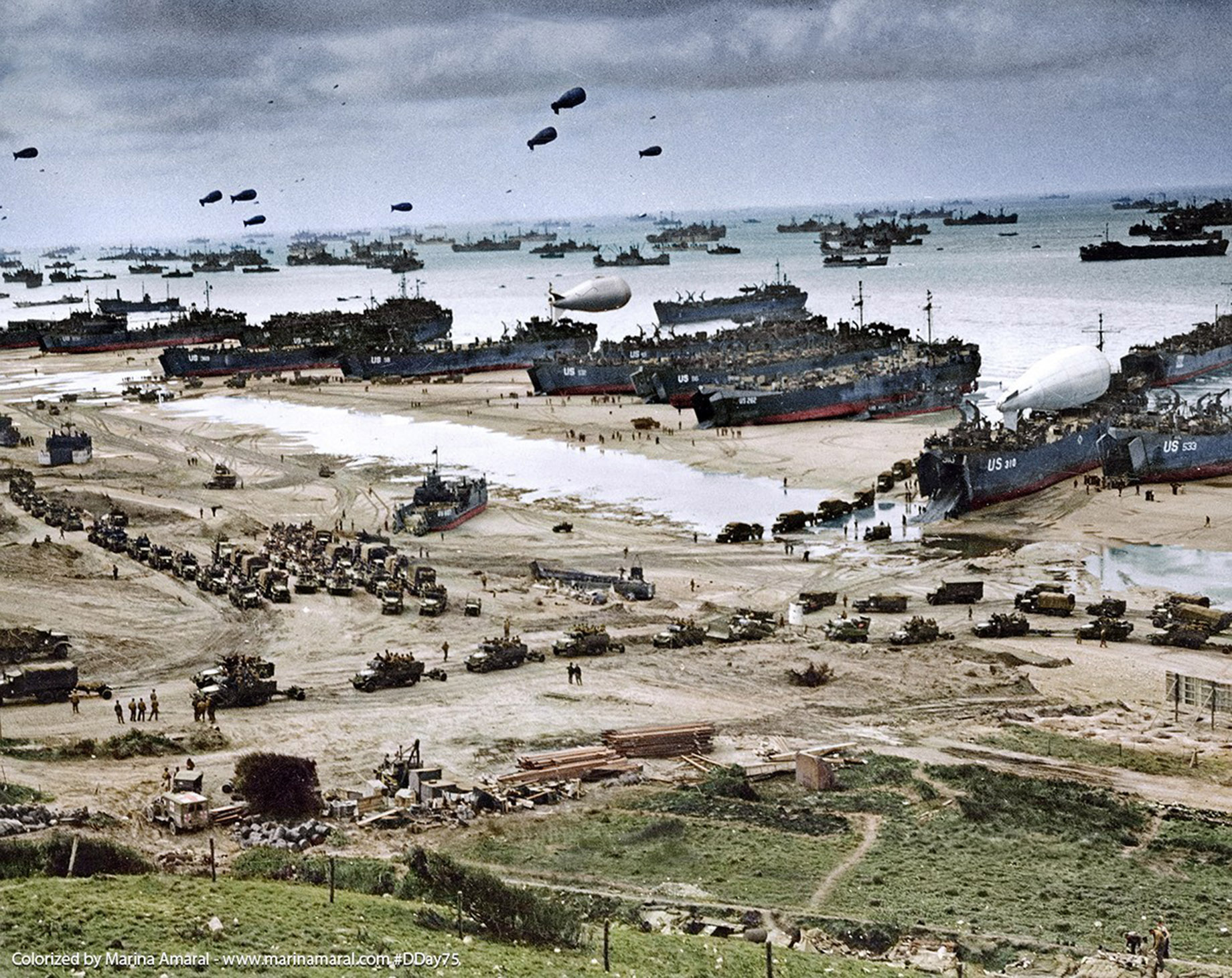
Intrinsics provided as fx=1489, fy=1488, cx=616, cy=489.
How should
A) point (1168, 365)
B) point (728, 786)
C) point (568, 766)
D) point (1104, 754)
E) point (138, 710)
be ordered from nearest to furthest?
point (728, 786)
point (568, 766)
point (1104, 754)
point (138, 710)
point (1168, 365)

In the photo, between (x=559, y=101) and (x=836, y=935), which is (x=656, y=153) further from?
(x=836, y=935)

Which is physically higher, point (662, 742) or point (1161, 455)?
point (1161, 455)

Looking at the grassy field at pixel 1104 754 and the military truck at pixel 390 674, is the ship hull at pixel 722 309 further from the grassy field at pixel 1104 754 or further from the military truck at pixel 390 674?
the grassy field at pixel 1104 754

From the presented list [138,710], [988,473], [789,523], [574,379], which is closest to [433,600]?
[138,710]

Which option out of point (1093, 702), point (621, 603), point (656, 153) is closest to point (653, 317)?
point (656, 153)

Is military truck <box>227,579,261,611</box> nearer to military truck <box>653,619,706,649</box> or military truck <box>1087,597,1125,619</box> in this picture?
military truck <box>653,619,706,649</box>

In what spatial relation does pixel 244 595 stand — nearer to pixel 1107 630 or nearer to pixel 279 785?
pixel 279 785

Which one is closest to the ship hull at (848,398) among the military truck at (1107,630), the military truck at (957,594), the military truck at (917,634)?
the military truck at (957,594)
